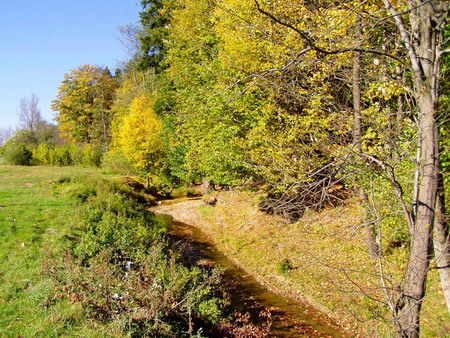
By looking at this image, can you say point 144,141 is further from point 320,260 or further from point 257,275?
point 320,260

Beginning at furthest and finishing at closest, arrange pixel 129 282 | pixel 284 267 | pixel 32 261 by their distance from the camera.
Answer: pixel 284 267 → pixel 32 261 → pixel 129 282

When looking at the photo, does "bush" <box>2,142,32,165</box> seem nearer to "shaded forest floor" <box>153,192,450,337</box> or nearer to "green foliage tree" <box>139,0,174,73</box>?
"green foliage tree" <box>139,0,174,73</box>

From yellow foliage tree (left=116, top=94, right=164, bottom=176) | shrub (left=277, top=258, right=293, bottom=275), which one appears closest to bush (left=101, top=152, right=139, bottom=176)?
yellow foliage tree (left=116, top=94, right=164, bottom=176)

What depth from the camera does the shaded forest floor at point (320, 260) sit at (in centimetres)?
589

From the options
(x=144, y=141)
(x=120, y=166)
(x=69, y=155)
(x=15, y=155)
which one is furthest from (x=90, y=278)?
(x=69, y=155)

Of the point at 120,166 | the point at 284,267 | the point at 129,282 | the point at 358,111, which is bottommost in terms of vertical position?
the point at 284,267

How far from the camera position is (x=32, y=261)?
25.1ft

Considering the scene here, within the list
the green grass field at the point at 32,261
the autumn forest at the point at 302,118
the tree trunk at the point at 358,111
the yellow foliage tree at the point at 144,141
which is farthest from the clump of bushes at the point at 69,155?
the tree trunk at the point at 358,111

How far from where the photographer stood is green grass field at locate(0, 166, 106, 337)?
17.4 feet

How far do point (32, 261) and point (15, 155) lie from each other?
28.3m

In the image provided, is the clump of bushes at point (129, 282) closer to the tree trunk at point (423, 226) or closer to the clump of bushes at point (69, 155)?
the tree trunk at point (423, 226)

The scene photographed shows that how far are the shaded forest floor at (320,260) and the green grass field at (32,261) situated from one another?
4071 millimetres

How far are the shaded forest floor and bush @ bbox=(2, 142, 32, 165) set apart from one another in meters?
21.7

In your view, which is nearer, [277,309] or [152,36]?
[277,309]
